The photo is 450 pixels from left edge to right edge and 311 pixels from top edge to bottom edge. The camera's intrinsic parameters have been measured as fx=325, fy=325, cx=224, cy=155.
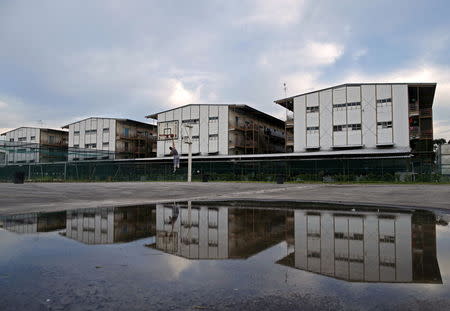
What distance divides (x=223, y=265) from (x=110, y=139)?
65.8 meters

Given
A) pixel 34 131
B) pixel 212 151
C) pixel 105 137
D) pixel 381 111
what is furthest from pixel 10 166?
pixel 381 111

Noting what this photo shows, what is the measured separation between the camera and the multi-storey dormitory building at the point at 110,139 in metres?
65.2

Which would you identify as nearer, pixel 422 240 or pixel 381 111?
pixel 422 240

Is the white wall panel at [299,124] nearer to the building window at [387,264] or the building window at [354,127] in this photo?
the building window at [354,127]

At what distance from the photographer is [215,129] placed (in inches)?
2180

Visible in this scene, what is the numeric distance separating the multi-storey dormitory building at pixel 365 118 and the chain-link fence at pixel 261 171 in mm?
5983

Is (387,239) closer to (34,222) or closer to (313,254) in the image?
(313,254)

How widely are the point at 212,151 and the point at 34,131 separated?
44.5 m

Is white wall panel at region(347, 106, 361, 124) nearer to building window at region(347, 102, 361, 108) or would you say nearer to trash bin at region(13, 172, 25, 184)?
building window at region(347, 102, 361, 108)

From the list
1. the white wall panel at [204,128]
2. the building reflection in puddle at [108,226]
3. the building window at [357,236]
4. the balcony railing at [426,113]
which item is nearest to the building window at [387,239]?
the building window at [357,236]

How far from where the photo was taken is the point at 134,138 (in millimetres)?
68062

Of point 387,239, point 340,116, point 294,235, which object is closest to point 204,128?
point 340,116

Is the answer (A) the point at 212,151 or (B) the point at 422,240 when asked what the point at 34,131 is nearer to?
(A) the point at 212,151

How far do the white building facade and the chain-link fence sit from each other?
595 centimetres
